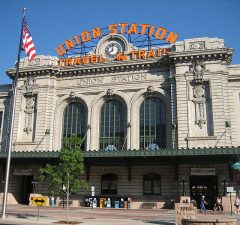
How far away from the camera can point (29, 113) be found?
48.5m

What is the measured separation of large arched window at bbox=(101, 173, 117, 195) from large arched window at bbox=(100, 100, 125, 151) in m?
3.82

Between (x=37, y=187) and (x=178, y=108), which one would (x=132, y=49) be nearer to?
(x=178, y=108)

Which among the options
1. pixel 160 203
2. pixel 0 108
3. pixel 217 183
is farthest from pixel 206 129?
pixel 0 108

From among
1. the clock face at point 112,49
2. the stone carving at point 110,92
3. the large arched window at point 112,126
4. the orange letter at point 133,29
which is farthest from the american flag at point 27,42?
the orange letter at point 133,29

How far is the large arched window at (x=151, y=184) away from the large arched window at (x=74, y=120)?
37.8ft

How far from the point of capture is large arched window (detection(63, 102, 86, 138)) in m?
47.6

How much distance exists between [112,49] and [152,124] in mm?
13232

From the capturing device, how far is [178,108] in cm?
4188

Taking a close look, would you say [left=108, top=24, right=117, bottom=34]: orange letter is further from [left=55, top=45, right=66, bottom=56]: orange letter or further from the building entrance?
the building entrance

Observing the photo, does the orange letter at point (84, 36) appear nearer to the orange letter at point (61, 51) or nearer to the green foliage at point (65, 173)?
the orange letter at point (61, 51)

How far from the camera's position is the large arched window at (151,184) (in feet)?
136

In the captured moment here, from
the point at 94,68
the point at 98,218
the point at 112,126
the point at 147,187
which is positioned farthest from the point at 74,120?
the point at 98,218

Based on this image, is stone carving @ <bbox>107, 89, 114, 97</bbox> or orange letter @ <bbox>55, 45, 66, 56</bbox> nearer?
stone carving @ <bbox>107, 89, 114, 97</bbox>

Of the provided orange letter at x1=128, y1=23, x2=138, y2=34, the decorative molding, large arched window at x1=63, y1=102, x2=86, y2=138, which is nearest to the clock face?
orange letter at x1=128, y1=23, x2=138, y2=34
